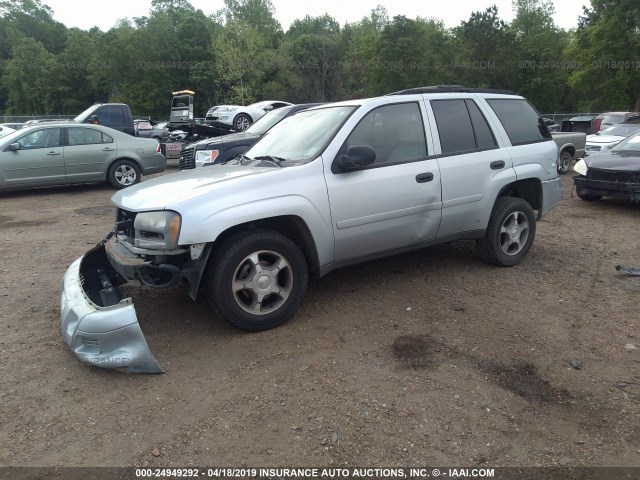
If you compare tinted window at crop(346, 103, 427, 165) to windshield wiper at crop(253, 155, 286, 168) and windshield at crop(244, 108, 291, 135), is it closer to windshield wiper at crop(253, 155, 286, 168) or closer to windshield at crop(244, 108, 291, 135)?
windshield wiper at crop(253, 155, 286, 168)

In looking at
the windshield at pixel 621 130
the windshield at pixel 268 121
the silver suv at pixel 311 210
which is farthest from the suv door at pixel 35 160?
the windshield at pixel 621 130

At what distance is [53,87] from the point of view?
60.7 m

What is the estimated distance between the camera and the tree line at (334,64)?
39.9m

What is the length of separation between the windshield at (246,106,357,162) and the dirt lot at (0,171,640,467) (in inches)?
52.5

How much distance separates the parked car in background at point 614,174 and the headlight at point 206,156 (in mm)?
6600

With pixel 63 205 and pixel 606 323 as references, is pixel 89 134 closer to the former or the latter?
pixel 63 205

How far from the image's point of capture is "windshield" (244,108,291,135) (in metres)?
10.00

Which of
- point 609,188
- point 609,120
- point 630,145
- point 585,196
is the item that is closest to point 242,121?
point 609,120

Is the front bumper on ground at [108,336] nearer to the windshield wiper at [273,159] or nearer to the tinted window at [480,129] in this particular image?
the windshield wiper at [273,159]

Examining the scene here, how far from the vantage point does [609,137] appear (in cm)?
1344

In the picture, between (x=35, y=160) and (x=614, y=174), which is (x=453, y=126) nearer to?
(x=614, y=174)

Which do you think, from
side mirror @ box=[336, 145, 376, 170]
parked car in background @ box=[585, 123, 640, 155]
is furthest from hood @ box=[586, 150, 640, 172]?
side mirror @ box=[336, 145, 376, 170]

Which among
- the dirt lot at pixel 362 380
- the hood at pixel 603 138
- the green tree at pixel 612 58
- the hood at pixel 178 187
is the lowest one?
the dirt lot at pixel 362 380

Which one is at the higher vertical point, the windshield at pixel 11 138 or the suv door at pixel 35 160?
the windshield at pixel 11 138
